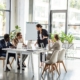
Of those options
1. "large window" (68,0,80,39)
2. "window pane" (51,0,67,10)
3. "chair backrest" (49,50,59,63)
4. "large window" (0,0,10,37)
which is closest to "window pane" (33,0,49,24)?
"window pane" (51,0,67,10)

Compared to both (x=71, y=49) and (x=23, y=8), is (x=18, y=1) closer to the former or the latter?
(x=23, y=8)

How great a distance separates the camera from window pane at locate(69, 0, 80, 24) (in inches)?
445

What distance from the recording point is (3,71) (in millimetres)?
7277

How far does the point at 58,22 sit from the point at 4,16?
280cm

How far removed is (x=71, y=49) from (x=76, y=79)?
15.4 ft

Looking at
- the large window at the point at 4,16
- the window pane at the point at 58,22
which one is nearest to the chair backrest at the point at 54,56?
the window pane at the point at 58,22

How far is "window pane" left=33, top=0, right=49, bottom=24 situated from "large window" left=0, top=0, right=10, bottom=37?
4.86 feet

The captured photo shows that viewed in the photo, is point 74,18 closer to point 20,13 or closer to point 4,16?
point 20,13

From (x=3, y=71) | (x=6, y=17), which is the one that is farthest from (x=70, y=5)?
(x=3, y=71)

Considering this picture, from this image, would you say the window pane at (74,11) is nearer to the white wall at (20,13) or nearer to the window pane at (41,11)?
the window pane at (41,11)

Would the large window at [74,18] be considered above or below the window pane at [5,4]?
below

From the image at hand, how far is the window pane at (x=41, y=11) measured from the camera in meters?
12.2

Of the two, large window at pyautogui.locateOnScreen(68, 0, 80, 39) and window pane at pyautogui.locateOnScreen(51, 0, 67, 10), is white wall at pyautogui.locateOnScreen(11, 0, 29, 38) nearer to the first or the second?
window pane at pyautogui.locateOnScreen(51, 0, 67, 10)

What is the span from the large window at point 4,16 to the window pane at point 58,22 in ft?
7.82
